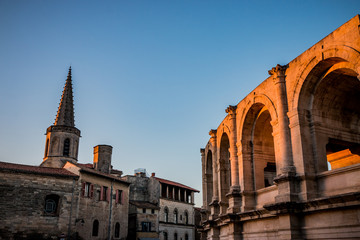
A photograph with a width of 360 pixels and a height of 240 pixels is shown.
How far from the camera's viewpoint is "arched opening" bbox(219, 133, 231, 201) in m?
20.5

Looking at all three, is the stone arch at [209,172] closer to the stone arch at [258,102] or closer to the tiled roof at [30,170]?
the stone arch at [258,102]

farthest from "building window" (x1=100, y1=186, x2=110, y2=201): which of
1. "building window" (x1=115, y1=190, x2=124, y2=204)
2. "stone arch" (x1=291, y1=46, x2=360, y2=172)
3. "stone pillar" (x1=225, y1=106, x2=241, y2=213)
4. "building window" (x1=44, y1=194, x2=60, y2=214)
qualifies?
"stone arch" (x1=291, y1=46, x2=360, y2=172)

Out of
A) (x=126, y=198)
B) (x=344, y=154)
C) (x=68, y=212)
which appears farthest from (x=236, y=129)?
(x=126, y=198)

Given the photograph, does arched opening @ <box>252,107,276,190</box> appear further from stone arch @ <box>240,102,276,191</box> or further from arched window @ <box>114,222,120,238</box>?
arched window @ <box>114,222,120,238</box>

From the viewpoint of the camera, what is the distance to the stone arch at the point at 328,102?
1298 centimetres

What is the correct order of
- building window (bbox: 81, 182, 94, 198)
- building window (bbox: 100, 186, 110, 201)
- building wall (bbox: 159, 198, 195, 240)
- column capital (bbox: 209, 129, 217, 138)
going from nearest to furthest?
column capital (bbox: 209, 129, 217, 138) → building window (bbox: 81, 182, 94, 198) → building window (bbox: 100, 186, 110, 201) → building wall (bbox: 159, 198, 195, 240)

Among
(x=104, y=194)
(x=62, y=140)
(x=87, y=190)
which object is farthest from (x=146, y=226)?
(x=62, y=140)

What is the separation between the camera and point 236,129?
18625 mm

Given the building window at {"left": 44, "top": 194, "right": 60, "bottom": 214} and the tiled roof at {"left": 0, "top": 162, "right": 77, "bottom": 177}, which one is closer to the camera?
the tiled roof at {"left": 0, "top": 162, "right": 77, "bottom": 177}

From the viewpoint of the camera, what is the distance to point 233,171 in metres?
18.1

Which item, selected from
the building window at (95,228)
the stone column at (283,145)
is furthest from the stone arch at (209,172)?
the building window at (95,228)

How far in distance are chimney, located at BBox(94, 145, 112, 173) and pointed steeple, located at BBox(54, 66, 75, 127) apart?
494 centimetres

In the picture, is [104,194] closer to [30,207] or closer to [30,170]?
[30,207]

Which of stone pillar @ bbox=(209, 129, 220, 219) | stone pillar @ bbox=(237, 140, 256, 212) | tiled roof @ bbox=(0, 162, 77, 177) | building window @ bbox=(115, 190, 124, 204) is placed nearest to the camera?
stone pillar @ bbox=(237, 140, 256, 212)
